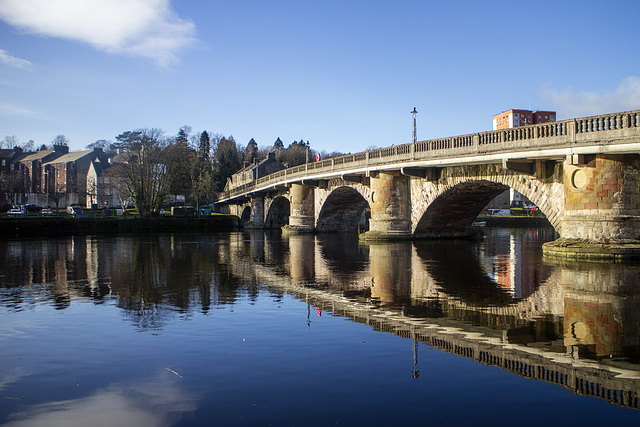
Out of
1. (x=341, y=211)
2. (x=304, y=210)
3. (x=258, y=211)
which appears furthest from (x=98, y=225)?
(x=341, y=211)

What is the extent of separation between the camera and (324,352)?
772 centimetres

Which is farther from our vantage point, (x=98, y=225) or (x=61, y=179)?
(x=61, y=179)

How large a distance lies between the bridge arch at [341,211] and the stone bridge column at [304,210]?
0.98 metres

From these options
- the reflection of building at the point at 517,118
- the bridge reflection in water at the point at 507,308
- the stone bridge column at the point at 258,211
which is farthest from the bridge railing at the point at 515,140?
the reflection of building at the point at 517,118

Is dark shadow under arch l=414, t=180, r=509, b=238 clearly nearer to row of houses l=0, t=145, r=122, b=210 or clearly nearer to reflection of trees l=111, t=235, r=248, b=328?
reflection of trees l=111, t=235, r=248, b=328

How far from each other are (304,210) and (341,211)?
3553 millimetres

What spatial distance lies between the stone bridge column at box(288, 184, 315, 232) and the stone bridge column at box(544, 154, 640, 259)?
108ft

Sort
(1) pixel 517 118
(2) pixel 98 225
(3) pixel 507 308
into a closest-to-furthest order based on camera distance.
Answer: (3) pixel 507 308
(2) pixel 98 225
(1) pixel 517 118

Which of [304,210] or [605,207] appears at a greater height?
[304,210]

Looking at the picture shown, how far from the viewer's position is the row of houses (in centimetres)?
9484

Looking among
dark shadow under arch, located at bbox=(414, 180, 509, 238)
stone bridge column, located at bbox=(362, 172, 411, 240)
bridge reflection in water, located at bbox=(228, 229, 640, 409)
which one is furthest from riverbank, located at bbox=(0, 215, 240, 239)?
bridge reflection in water, located at bbox=(228, 229, 640, 409)

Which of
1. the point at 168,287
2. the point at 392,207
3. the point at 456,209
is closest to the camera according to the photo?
the point at 168,287

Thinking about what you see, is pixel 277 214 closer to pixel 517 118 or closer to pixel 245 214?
pixel 245 214

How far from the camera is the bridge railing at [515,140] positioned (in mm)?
17766
